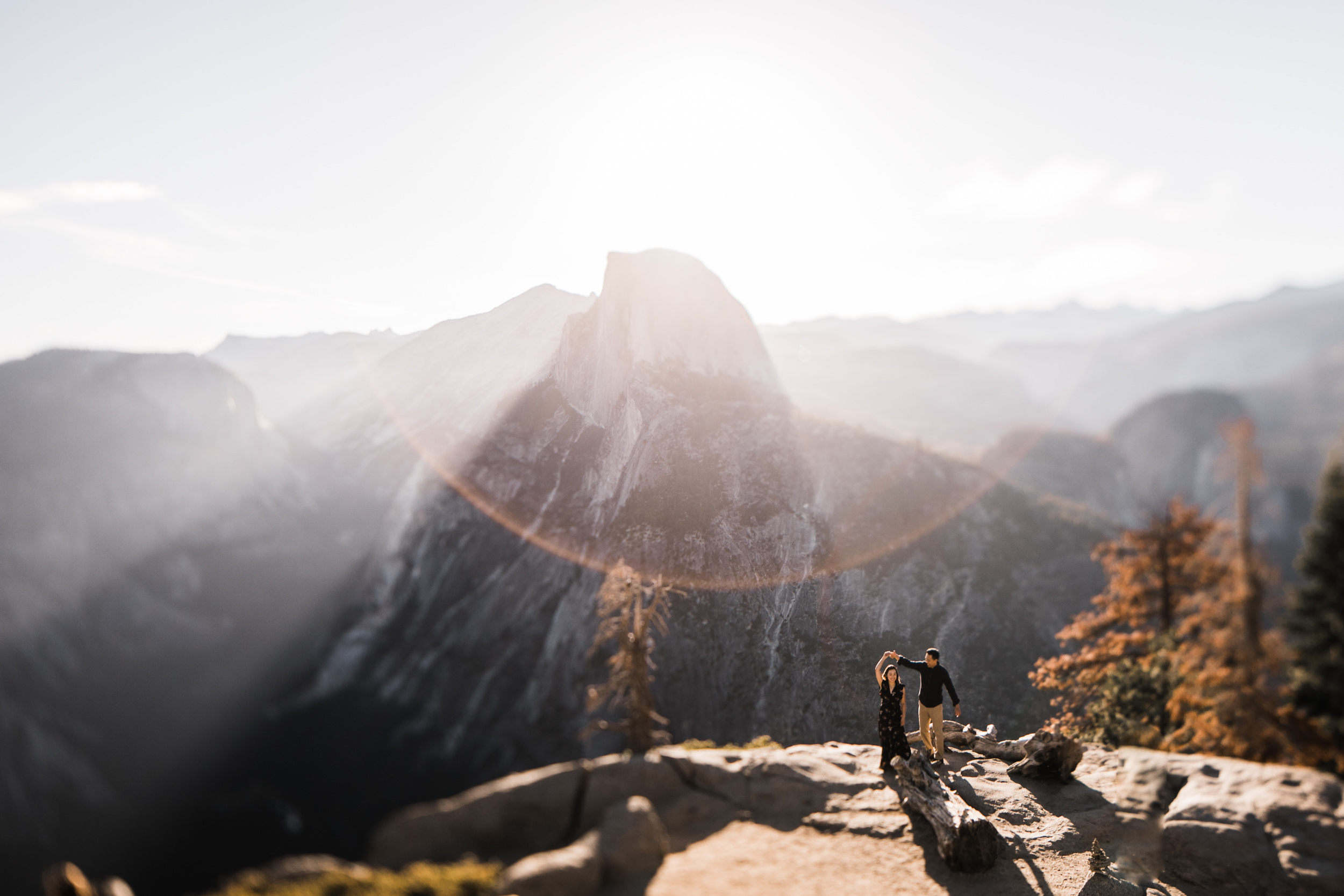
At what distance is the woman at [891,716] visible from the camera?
53.6 feet

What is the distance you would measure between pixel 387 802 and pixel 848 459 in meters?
44.0

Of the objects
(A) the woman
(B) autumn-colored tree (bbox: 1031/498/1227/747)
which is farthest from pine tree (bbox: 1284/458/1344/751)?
A: (B) autumn-colored tree (bbox: 1031/498/1227/747)

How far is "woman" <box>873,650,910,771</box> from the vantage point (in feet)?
53.6

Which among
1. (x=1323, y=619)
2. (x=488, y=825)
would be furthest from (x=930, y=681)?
(x=488, y=825)

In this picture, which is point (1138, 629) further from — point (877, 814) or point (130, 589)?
point (130, 589)

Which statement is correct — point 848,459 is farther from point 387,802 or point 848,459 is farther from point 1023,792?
point 387,802

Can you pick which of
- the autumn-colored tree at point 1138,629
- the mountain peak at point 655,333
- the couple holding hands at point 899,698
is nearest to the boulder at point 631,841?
the couple holding hands at point 899,698

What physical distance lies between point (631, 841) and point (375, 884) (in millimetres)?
4759

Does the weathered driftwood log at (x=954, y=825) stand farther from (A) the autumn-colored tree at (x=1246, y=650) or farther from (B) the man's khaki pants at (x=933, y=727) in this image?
(A) the autumn-colored tree at (x=1246, y=650)

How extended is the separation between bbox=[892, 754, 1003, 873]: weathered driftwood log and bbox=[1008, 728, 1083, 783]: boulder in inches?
183

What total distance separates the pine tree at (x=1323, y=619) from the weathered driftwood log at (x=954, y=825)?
7110mm

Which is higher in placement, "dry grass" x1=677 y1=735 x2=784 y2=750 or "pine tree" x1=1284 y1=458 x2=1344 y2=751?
"pine tree" x1=1284 y1=458 x2=1344 y2=751

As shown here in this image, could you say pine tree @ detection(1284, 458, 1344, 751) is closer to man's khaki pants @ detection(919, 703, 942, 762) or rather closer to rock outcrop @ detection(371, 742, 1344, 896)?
rock outcrop @ detection(371, 742, 1344, 896)

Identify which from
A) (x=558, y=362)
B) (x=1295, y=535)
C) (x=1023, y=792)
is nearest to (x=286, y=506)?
(x=558, y=362)
